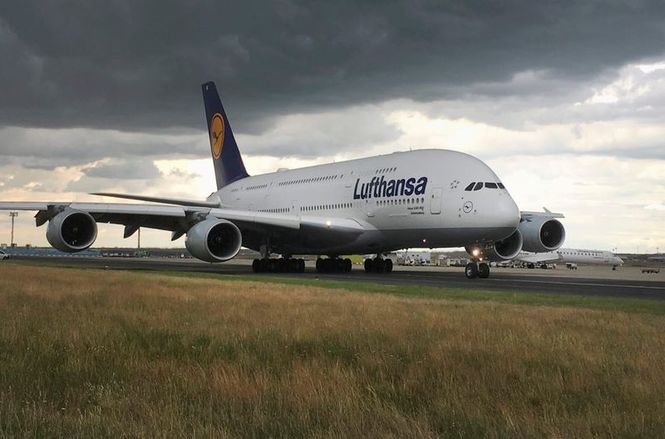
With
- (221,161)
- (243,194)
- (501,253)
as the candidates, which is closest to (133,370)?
(501,253)

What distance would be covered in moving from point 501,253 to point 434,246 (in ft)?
10.9

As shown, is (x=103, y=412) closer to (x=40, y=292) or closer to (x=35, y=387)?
(x=35, y=387)

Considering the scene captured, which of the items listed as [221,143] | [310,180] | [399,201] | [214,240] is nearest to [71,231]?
[214,240]

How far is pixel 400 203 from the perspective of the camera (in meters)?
28.9

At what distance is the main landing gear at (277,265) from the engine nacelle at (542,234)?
10706 mm

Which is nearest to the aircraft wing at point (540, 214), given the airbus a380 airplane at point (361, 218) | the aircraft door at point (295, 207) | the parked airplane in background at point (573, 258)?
the airbus a380 airplane at point (361, 218)

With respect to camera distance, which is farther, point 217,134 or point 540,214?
point 217,134

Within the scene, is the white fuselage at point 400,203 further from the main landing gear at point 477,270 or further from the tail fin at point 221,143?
the tail fin at point 221,143

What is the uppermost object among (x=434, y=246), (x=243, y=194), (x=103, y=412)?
(x=243, y=194)

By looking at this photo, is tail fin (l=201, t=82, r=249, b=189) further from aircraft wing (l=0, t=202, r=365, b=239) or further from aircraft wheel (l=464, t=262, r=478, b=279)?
aircraft wheel (l=464, t=262, r=478, b=279)

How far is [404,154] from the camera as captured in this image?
3075 centimetres

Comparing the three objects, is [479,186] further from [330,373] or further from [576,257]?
[576,257]

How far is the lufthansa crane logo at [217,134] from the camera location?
4615cm

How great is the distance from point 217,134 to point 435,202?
22732 mm
